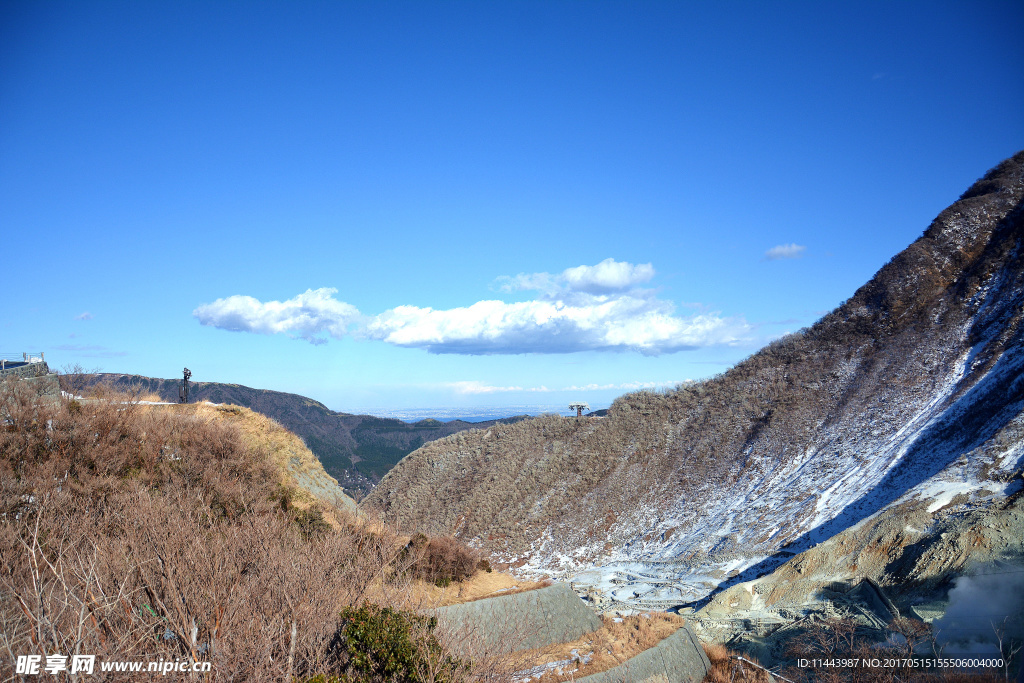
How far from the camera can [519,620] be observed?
15336mm

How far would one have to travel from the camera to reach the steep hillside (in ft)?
86.5

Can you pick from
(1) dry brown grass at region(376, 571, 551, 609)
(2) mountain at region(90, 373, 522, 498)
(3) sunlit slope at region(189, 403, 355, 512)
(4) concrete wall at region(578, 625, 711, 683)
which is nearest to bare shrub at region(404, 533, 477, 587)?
(1) dry brown grass at region(376, 571, 551, 609)

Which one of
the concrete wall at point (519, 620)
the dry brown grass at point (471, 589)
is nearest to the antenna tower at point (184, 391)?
the dry brown grass at point (471, 589)

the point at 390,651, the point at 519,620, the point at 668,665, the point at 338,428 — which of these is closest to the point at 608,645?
the point at 668,665

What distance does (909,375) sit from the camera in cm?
3578

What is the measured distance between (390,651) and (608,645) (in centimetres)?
810

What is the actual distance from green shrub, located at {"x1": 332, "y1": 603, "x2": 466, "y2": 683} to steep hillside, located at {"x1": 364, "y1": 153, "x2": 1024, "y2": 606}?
51.7 feet

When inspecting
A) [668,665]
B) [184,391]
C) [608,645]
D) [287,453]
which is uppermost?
[184,391]

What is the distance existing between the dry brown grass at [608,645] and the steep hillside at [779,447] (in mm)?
6480

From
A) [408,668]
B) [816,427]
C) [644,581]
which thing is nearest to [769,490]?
[816,427]

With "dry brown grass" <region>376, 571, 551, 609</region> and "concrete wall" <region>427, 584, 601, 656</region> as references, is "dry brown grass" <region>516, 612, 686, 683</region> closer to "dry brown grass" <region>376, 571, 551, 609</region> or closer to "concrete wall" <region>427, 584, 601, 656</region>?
"concrete wall" <region>427, 584, 601, 656</region>

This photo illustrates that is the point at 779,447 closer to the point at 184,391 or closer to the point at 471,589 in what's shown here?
the point at 471,589

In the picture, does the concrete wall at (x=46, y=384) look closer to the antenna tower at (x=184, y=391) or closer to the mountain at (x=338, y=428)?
the antenna tower at (x=184, y=391)

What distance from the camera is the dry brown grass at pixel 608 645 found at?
14250 mm
